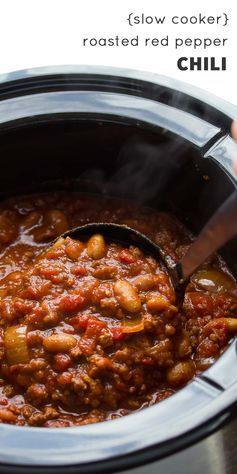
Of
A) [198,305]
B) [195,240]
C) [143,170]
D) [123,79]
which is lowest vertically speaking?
[198,305]

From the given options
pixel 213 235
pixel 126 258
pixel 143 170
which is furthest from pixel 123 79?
pixel 213 235

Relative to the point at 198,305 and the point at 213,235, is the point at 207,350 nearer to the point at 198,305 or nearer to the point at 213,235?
the point at 198,305

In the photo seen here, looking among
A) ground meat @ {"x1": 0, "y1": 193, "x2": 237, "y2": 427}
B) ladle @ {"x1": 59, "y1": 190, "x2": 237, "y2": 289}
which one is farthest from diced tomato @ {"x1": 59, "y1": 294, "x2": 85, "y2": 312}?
ladle @ {"x1": 59, "y1": 190, "x2": 237, "y2": 289}

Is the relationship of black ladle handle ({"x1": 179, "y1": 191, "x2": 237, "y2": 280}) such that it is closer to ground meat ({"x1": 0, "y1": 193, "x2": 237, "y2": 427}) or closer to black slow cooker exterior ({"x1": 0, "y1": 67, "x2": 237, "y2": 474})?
ground meat ({"x1": 0, "y1": 193, "x2": 237, "y2": 427})

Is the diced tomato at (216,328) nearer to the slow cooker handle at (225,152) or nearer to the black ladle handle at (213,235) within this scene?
the black ladle handle at (213,235)

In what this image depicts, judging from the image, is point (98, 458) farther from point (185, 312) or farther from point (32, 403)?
point (185, 312)

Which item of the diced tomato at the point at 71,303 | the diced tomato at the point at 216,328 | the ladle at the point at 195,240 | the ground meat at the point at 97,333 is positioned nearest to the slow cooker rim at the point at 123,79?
the ladle at the point at 195,240
